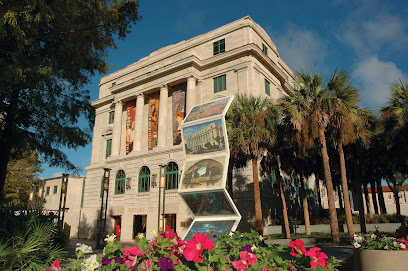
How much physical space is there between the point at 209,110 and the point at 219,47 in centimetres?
1993

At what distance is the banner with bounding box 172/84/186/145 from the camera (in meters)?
34.2

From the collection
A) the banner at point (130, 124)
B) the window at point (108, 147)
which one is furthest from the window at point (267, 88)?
the window at point (108, 147)

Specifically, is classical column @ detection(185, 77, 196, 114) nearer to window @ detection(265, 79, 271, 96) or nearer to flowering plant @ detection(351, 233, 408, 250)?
window @ detection(265, 79, 271, 96)

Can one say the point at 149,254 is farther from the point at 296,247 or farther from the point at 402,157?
the point at 402,157

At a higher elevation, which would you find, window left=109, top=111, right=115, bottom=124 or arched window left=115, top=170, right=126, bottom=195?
window left=109, top=111, right=115, bottom=124

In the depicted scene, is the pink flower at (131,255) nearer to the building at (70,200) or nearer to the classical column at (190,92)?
the classical column at (190,92)

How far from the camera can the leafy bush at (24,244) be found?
612cm

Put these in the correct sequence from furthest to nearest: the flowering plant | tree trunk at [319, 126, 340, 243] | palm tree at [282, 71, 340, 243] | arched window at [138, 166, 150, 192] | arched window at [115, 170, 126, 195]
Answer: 1. arched window at [115, 170, 126, 195]
2. arched window at [138, 166, 150, 192]
3. palm tree at [282, 71, 340, 243]
4. tree trunk at [319, 126, 340, 243]
5. the flowering plant

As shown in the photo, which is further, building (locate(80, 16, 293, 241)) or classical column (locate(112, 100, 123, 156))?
classical column (locate(112, 100, 123, 156))

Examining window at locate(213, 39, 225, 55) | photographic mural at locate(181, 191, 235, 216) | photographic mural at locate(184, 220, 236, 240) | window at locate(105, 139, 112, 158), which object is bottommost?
photographic mural at locate(184, 220, 236, 240)

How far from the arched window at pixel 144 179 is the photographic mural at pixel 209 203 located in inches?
712

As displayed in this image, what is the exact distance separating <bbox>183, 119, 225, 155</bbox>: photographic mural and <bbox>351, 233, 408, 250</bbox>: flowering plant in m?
8.71

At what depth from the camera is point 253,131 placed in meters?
21.9

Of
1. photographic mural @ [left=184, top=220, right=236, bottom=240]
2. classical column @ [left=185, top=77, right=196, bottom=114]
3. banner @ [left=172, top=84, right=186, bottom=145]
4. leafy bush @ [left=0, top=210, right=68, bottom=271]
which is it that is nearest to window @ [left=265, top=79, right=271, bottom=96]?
classical column @ [left=185, top=77, right=196, bottom=114]
